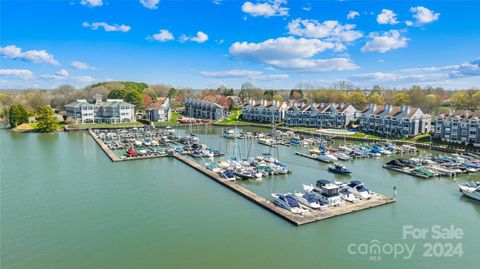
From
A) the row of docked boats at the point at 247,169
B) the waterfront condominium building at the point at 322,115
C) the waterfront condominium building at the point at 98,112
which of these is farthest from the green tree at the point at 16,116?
the waterfront condominium building at the point at 322,115

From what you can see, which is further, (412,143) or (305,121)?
(305,121)

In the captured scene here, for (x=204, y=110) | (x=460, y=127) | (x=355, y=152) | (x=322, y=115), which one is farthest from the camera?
(x=204, y=110)

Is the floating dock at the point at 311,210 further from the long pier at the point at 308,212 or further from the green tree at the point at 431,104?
the green tree at the point at 431,104

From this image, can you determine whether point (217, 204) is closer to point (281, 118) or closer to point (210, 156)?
point (210, 156)

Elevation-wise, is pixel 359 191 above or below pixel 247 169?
below

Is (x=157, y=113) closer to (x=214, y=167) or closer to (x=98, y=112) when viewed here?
(x=98, y=112)

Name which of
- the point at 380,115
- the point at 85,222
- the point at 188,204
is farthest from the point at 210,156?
the point at 380,115

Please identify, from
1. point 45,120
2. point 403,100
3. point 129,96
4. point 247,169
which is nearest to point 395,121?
point 403,100
